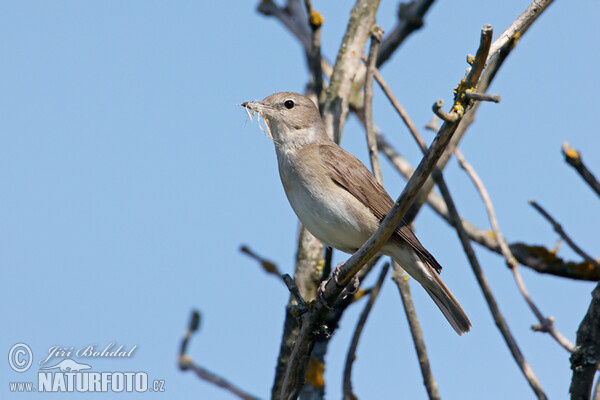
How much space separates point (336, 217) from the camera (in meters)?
5.26

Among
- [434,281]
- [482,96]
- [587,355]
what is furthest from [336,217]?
[482,96]

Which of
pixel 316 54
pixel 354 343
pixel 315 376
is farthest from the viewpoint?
pixel 316 54

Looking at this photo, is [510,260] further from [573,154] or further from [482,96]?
[482,96]

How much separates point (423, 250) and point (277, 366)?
146 centimetres

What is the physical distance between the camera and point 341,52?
6.50m

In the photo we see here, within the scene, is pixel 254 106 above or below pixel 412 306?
above

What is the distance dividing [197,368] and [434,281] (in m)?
1.84

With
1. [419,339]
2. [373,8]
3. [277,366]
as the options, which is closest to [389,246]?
[419,339]

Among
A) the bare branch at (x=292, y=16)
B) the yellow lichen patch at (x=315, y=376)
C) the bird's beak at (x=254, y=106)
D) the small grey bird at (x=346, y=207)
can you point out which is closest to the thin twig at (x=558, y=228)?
the small grey bird at (x=346, y=207)

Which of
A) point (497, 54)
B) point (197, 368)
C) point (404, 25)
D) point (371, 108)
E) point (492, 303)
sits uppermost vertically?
point (404, 25)

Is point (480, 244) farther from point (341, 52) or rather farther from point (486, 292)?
point (341, 52)

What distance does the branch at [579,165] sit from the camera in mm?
3947

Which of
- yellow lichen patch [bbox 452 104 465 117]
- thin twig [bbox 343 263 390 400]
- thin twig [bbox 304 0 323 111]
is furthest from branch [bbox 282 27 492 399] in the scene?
thin twig [bbox 304 0 323 111]

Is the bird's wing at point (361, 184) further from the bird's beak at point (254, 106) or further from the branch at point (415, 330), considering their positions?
the bird's beak at point (254, 106)
